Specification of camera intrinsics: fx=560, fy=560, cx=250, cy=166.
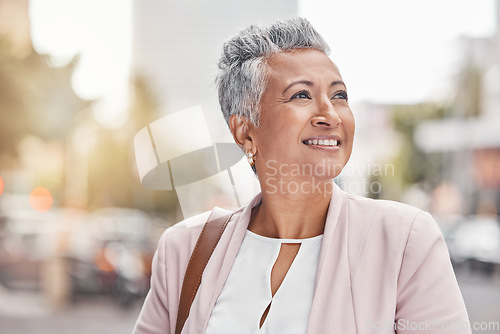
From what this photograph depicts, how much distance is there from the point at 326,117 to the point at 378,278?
17.9 inches

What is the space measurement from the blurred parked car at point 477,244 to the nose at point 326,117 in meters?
11.8

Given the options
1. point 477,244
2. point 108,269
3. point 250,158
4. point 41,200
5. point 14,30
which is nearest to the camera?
point 250,158

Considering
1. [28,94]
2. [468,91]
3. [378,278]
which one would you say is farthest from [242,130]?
[468,91]

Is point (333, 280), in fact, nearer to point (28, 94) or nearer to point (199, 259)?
point (199, 259)

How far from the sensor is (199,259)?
170 cm

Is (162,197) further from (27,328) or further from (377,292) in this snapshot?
(377,292)

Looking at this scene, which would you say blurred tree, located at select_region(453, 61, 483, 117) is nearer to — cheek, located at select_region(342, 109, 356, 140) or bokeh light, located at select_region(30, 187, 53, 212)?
bokeh light, located at select_region(30, 187, 53, 212)

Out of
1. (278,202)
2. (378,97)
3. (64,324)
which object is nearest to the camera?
(278,202)

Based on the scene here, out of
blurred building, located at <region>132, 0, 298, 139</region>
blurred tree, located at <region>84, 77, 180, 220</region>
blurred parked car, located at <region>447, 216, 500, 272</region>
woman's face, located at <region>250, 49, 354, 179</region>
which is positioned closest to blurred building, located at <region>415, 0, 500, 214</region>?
blurred parked car, located at <region>447, 216, 500, 272</region>

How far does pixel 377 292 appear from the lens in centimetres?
136

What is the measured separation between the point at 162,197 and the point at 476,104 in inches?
638

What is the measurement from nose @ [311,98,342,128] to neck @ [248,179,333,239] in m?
0.17

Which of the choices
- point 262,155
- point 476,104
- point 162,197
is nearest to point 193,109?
point 262,155

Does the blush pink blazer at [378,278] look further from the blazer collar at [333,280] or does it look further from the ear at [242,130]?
the ear at [242,130]
